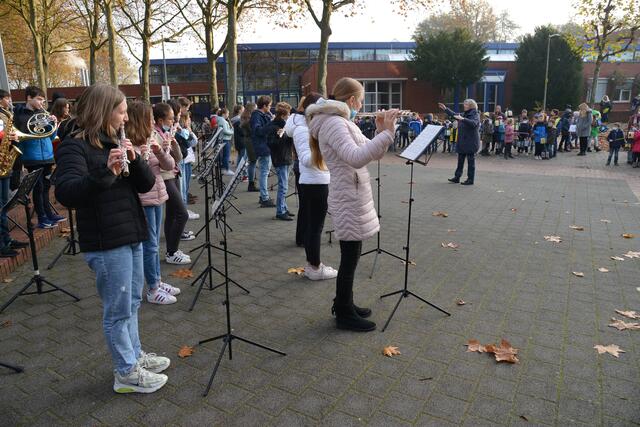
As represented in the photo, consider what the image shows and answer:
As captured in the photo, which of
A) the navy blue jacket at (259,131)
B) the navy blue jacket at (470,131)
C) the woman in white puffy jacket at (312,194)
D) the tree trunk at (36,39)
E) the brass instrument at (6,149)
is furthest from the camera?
the tree trunk at (36,39)

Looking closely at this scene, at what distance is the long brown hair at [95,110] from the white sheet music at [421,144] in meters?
2.36

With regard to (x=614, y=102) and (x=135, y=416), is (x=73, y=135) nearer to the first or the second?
(x=135, y=416)

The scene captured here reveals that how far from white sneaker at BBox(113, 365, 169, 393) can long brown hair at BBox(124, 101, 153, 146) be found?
6.73ft

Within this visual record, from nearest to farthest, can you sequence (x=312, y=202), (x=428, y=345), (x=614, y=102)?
(x=428, y=345), (x=312, y=202), (x=614, y=102)

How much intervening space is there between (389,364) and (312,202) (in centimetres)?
228

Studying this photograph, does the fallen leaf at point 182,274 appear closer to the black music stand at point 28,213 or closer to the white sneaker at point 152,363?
the black music stand at point 28,213

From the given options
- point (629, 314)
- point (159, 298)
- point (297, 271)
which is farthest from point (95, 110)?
point (629, 314)

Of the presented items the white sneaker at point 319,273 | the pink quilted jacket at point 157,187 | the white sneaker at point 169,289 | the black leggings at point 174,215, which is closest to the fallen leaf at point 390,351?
the white sneaker at point 319,273

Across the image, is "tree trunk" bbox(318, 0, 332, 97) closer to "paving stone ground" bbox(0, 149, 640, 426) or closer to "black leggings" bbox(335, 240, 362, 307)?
"paving stone ground" bbox(0, 149, 640, 426)

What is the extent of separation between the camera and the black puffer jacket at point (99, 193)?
274 cm

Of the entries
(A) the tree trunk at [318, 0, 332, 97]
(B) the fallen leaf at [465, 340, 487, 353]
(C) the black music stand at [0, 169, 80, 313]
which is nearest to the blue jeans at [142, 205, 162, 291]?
(C) the black music stand at [0, 169, 80, 313]

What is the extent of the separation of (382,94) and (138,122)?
128 feet

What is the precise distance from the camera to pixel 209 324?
4402 millimetres

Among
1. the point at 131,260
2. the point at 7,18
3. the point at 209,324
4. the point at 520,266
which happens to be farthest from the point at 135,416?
the point at 7,18
